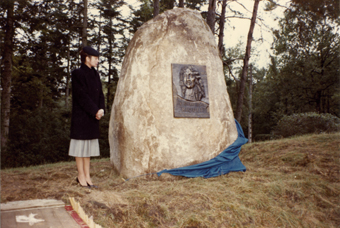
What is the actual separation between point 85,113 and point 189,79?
6.91 ft

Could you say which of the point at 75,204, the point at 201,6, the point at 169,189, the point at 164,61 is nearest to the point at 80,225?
the point at 75,204

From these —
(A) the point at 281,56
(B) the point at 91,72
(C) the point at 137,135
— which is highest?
(A) the point at 281,56

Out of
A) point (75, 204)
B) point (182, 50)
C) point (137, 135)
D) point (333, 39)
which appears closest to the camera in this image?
point (75, 204)

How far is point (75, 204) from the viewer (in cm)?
361

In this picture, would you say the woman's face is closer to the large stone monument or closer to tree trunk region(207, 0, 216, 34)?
the large stone monument

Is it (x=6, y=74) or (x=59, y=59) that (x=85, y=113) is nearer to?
(x=6, y=74)

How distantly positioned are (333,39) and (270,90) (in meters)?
5.96

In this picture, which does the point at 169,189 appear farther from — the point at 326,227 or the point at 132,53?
the point at 132,53

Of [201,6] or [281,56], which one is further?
[281,56]

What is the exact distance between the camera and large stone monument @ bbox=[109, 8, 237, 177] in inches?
214

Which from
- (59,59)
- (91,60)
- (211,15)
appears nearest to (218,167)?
(91,60)

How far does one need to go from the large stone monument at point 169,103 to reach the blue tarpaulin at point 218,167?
0.40 ft

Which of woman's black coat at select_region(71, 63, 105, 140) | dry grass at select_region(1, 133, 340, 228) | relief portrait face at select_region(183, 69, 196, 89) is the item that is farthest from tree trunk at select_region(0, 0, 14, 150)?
relief portrait face at select_region(183, 69, 196, 89)

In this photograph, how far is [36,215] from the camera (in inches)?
133
